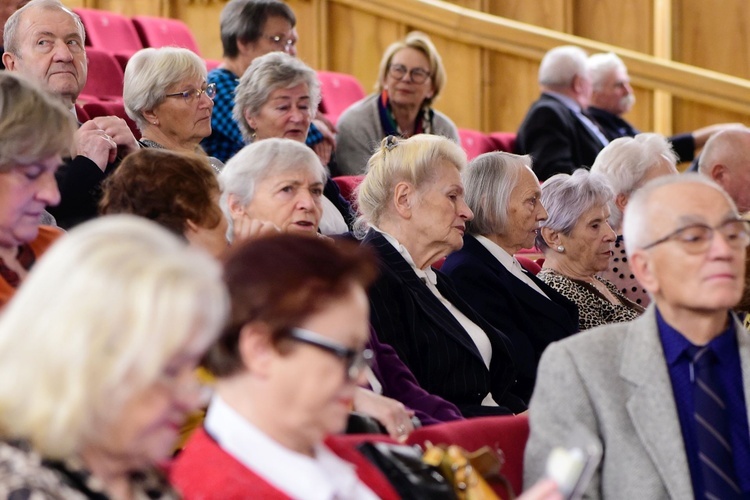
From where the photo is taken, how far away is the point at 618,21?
530cm

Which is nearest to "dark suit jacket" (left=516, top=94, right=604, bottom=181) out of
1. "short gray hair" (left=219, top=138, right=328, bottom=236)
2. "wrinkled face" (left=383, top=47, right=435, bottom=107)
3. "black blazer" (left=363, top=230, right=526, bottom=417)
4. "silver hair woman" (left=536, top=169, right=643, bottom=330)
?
"wrinkled face" (left=383, top=47, right=435, bottom=107)

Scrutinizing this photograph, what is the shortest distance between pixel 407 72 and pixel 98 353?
3.07 metres

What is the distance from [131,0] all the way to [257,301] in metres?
3.98

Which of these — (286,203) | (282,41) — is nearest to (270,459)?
(286,203)

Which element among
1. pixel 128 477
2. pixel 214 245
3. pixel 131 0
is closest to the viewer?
pixel 128 477

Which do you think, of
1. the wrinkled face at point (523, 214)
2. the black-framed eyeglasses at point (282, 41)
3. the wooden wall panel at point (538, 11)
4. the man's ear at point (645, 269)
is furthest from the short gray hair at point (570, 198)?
the wooden wall panel at point (538, 11)

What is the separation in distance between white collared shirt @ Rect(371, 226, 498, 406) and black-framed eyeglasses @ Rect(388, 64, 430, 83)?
1.53m

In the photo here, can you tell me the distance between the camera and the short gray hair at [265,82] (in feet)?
9.54

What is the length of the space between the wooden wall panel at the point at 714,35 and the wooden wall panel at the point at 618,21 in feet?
0.41

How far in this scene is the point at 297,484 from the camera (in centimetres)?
118

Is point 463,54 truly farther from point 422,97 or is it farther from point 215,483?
point 215,483

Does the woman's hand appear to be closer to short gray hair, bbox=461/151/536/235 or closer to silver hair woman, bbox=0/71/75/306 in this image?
silver hair woman, bbox=0/71/75/306

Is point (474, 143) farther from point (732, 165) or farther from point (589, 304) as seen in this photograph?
point (589, 304)

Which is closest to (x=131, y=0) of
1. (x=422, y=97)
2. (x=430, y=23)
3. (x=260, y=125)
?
(x=430, y=23)
